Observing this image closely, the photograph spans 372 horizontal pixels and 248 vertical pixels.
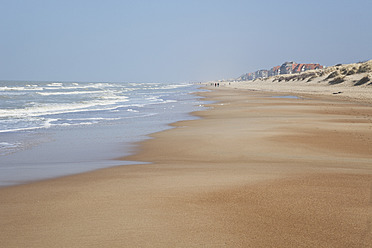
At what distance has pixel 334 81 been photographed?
47000 mm

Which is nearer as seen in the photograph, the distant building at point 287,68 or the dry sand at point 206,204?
the dry sand at point 206,204

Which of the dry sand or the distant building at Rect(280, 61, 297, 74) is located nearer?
the dry sand

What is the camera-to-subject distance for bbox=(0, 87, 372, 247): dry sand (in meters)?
3.50

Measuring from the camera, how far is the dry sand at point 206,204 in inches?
138

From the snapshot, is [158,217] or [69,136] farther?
[69,136]

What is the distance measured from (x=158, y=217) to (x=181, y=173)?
224 centimetres

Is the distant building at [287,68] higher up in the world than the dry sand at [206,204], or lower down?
higher up

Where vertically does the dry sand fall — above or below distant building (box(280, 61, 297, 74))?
below

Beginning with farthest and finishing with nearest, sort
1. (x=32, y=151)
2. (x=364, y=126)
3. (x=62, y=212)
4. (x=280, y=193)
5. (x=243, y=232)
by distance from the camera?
1. (x=364, y=126)
2. (x=32, y=151)
3. (x=280, y=193)
4. (x=62, y=212)
5. (x=243, y=232)

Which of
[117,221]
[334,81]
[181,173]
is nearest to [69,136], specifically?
[181,173]

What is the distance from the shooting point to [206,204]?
4465 mm

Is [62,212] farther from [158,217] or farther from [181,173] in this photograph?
[181,173]

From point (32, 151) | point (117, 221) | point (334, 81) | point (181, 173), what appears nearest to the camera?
point (117, 221)

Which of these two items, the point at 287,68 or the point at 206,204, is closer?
the point at 206,204
